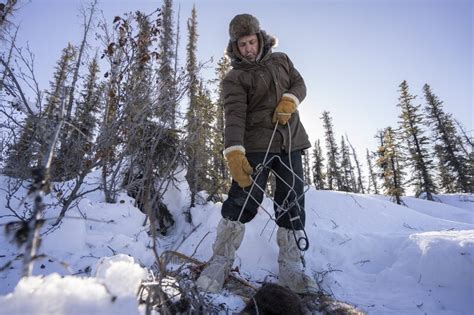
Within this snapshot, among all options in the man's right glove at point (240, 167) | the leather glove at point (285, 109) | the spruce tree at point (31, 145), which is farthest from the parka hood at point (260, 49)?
the spruce tree at point (31, 145)

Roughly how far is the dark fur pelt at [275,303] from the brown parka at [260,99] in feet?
4.84

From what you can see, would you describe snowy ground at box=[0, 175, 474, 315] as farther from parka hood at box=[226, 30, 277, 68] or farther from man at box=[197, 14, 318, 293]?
parka hood at box=[226, 30, 277, 68]

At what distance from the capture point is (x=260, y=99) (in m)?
2.95

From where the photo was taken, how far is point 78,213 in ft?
12.0

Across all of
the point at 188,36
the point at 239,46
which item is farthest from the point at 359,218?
the point at 188,36

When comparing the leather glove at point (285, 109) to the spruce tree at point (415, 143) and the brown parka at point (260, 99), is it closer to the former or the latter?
the brown parka at point (260, 99)

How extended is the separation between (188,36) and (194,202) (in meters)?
16.9

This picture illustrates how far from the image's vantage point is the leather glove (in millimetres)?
2773

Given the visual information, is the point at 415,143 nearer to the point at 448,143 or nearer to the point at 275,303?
the point at 448,143

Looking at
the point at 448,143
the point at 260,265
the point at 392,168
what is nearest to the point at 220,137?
the point at 260,265

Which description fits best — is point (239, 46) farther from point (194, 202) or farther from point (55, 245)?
point (194, 202)

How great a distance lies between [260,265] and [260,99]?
1886mm

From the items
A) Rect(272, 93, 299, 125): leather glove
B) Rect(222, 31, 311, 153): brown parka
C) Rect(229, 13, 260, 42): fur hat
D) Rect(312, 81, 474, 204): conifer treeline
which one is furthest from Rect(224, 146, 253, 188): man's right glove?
Rect(312, 81, 474, 204): conifer treeline

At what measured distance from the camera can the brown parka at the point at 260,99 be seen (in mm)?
2828
